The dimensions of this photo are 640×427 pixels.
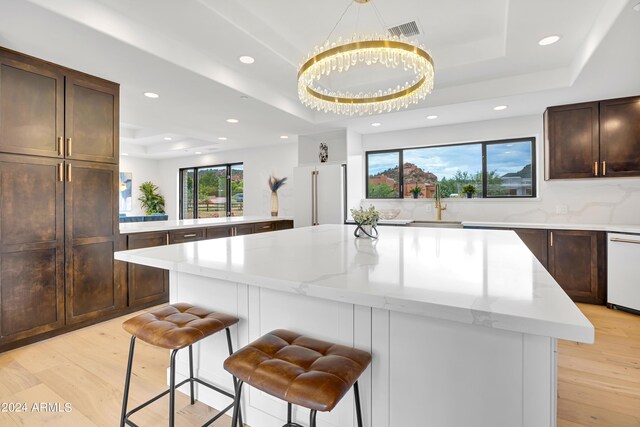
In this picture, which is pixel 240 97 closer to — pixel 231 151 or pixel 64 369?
pixel 64 369

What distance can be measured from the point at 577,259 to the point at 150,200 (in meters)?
9.12

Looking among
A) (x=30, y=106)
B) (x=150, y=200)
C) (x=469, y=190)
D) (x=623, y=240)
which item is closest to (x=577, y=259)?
(x=623, y=240)

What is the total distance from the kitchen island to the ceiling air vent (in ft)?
7.05

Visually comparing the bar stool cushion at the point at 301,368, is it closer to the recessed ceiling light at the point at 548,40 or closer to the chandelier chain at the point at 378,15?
the chandelier chain at the point at 378,15

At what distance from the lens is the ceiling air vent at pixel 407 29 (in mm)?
2797

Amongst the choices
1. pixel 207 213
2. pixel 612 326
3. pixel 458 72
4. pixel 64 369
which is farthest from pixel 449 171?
pixel 207 213

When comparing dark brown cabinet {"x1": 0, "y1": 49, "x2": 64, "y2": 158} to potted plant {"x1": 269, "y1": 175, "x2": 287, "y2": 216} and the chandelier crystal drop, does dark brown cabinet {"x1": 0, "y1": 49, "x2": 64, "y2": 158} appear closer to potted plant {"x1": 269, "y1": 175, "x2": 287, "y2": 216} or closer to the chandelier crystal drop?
the chandelier crystal drop

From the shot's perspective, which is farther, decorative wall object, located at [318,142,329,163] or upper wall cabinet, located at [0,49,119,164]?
decorative wall object, located at [318,142,329,163]

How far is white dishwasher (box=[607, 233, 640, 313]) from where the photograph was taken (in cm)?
320

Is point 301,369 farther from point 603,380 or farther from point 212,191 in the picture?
point 212,191

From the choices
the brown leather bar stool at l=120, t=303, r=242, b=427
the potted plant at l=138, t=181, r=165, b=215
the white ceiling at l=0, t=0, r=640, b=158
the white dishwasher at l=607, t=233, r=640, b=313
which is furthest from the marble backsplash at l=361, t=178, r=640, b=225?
the potted plant at l=138, t=181, r=165, b=215

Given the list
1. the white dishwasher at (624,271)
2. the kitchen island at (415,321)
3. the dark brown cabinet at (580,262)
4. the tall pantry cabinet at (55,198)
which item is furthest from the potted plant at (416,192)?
the tall pantry cabinet at (55,198)

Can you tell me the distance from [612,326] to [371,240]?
8.50 ft

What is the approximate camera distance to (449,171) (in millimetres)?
5020
